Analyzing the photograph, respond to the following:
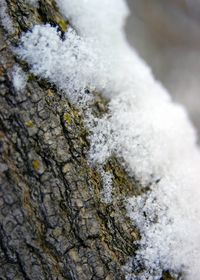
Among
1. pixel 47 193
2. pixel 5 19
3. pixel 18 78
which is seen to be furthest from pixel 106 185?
pixel 5 19

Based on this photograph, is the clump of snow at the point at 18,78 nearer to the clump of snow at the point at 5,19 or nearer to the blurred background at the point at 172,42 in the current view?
the clump of snow at the point at 5,19

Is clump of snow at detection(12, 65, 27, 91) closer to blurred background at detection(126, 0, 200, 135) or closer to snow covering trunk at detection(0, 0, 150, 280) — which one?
snow covering trunk at detection(0, 0, 150, 280)

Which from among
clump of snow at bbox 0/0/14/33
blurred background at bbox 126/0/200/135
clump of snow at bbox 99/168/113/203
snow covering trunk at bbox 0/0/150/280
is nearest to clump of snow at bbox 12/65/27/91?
snow covering trunk at bbox 0/0/150/280

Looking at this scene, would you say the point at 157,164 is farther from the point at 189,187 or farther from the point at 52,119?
the point at 52,119

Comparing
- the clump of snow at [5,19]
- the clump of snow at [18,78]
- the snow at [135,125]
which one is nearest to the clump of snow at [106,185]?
the snow at [135,125]

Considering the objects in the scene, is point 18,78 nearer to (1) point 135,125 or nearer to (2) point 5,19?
(2) point 5,19

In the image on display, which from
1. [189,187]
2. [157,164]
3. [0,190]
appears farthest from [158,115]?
[0,190]
